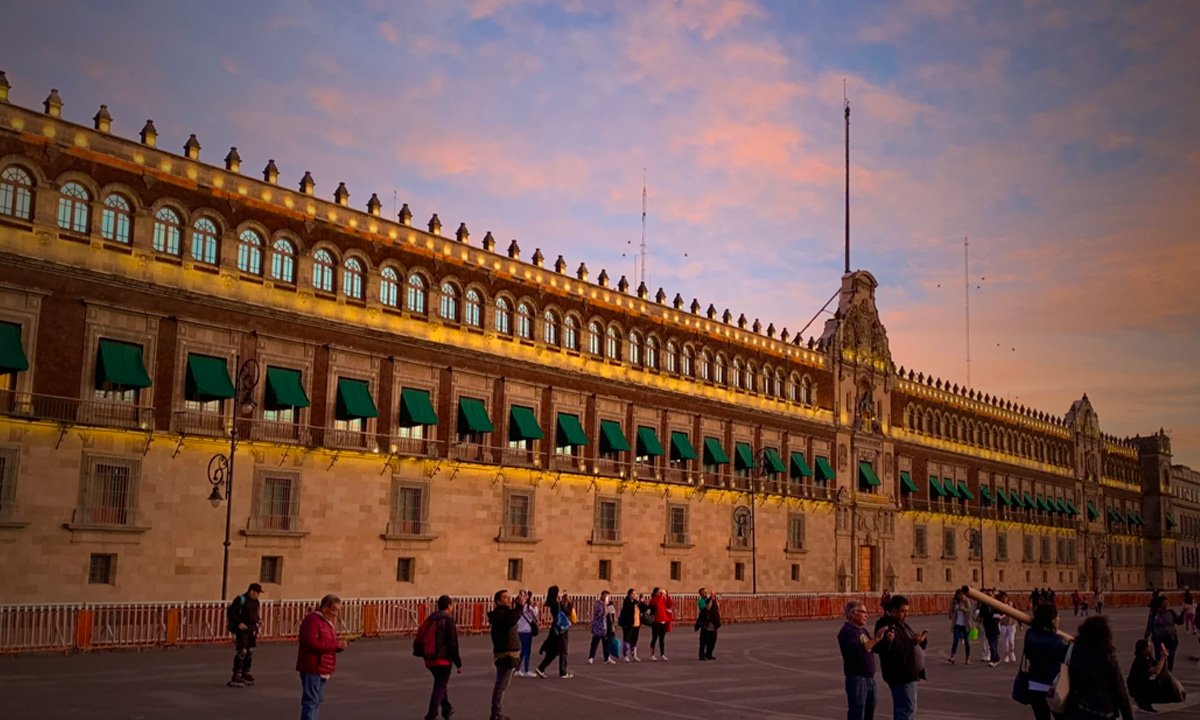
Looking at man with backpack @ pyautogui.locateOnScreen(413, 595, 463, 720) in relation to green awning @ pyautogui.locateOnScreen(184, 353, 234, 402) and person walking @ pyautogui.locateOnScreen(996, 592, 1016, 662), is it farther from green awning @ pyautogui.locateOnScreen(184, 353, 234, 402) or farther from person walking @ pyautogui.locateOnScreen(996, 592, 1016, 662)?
green awning @ pyautogui.locateOnScreen(184, 353, 234, 402)

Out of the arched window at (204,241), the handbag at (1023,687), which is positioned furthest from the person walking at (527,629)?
the arched window at (204,241)

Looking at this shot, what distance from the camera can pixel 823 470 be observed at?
61156mm

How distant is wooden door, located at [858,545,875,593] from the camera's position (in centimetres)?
6369

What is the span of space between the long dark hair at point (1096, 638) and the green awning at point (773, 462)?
4697cm

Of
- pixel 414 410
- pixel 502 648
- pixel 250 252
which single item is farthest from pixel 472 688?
pixel 250 252

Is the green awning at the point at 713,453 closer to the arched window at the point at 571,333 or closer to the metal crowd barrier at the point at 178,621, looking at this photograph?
the arched window at the point at 571,333

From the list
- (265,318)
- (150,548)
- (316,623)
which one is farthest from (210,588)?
(316,623)

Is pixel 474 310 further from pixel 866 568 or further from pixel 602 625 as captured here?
pixel 866 568

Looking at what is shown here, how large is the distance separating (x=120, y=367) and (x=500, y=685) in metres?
21.0

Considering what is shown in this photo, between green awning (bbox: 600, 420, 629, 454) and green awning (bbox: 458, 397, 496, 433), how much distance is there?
6.95 m

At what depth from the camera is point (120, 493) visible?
3219 centimetres

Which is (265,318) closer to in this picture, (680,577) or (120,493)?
(120,493)

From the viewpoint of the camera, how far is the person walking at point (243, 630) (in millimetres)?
19078

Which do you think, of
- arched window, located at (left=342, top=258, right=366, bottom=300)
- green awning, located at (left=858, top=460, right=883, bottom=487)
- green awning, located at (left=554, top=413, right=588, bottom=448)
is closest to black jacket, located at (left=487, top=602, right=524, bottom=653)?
arched window, located at (left=342, top=258, right=366, bottom=300)
